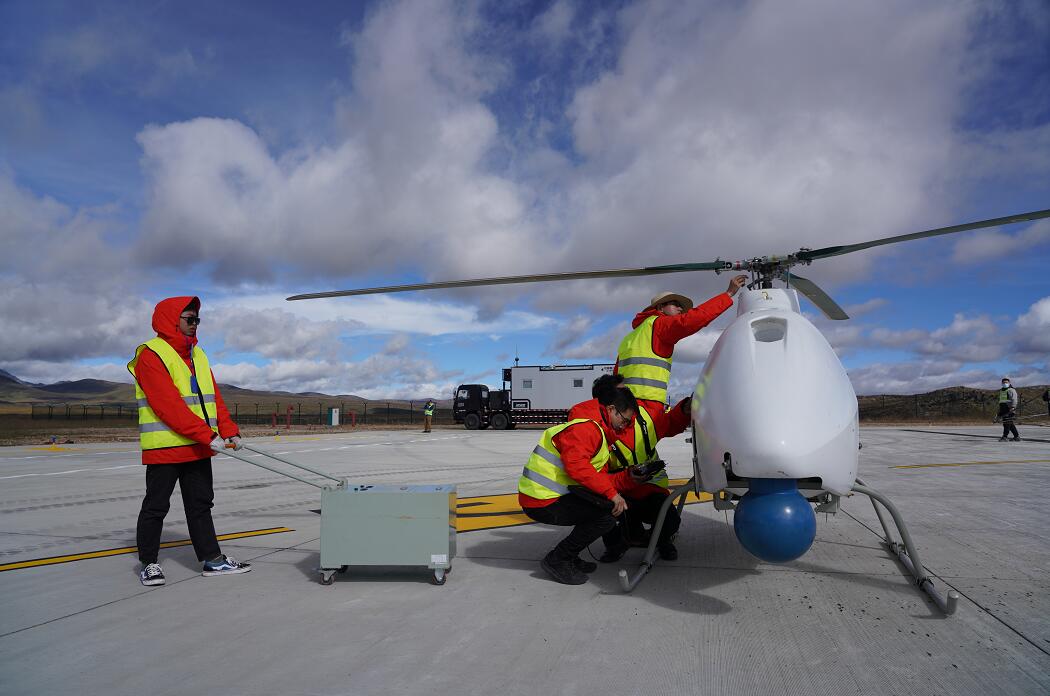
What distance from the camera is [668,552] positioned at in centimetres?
491

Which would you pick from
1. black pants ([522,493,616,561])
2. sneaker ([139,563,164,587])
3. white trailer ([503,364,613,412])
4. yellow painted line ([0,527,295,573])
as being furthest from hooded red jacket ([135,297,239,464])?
white trailer ([503,364,613,412])

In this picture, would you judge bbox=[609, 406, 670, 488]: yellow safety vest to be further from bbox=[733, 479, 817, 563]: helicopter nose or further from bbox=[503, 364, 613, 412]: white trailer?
bbox=[503, 364, 613, 412]: white trailer

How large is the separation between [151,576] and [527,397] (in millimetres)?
28069

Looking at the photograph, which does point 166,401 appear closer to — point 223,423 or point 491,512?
point 223,423

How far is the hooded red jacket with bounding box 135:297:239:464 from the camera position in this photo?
4238 mm

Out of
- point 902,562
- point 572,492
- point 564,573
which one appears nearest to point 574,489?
point 572,492

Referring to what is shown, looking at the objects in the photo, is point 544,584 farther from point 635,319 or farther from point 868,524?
point 868,524

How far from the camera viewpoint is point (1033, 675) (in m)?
2.71

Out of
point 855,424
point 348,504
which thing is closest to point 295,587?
point 348,504

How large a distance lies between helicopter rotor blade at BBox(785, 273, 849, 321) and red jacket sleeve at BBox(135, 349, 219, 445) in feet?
14.8

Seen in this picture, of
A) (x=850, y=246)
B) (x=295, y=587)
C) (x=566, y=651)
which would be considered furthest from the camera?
(x=850, y=246)

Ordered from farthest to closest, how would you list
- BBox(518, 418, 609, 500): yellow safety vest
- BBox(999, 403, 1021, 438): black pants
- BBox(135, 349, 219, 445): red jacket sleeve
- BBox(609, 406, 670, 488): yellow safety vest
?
BBox(999, 403, 1021, 438): black pants → BBox(609, 406, 670, 488): yellow safety vest → BBox(518, 418, 609, 500): yellow safety vest → BBox(135, 349, 219, 445): red jacket sleeve

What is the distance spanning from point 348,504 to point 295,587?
63cm

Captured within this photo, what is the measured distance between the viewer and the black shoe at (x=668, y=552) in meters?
4.88
